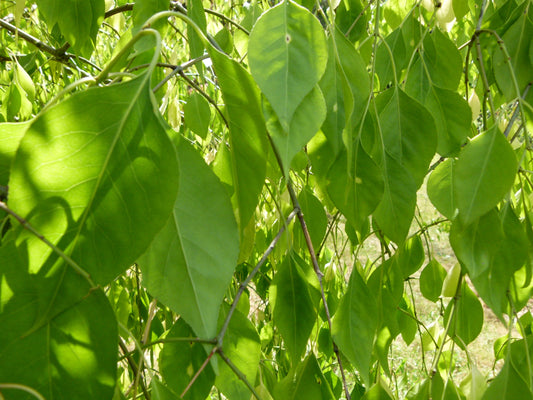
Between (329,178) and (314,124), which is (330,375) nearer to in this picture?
(329,178)

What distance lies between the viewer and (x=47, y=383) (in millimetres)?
325

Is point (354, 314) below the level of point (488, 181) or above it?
below

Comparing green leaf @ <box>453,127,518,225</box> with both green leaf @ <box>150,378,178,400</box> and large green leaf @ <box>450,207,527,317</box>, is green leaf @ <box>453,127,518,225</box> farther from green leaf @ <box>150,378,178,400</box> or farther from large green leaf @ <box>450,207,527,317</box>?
green leaf @ <box>150,378,178,400</box>

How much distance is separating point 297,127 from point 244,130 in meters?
0.06

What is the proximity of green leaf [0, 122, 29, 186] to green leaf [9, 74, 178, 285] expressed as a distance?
0.26ft

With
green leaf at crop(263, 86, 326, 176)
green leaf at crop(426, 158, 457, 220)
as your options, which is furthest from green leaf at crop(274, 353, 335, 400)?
green leaf at crop(263, 86, 326, 176)

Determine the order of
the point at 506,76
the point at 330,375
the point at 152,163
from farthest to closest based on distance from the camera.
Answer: the point at 330,375 < the point at 506,76 < the point at 152,163

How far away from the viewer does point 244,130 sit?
1.34ft

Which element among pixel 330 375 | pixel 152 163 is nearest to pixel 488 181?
pixel 152 163

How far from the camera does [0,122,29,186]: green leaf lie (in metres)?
0.36

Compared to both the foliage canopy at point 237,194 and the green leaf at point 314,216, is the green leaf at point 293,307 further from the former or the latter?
the green leaf at point 314,216

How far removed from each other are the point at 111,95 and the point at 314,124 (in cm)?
13

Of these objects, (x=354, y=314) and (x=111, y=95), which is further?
(x=354, y=314)

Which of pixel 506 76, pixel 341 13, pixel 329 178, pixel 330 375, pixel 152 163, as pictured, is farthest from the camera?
pixel 330 375
